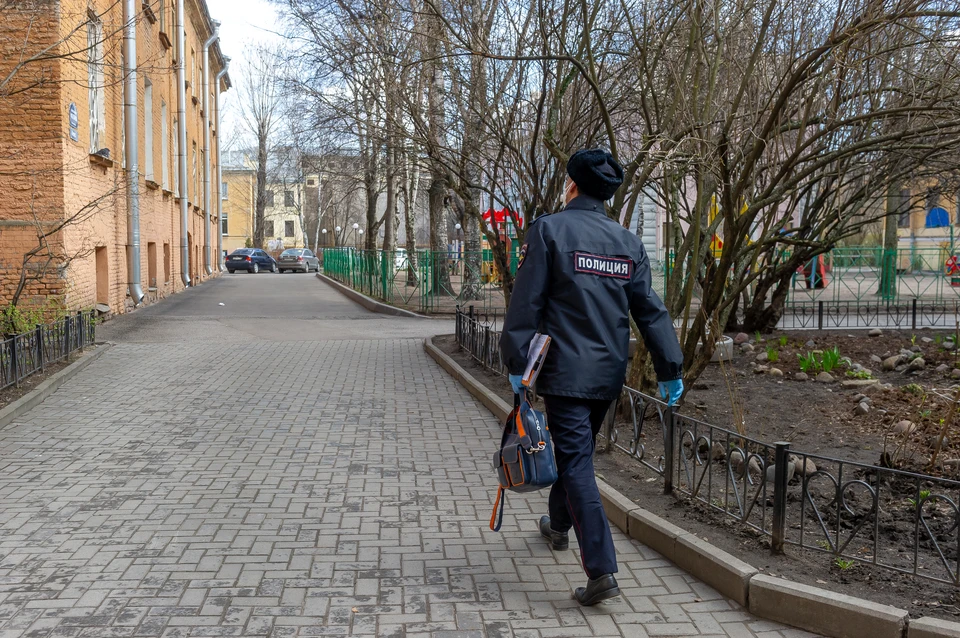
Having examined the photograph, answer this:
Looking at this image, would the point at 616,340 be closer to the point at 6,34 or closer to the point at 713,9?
the point at 713,9

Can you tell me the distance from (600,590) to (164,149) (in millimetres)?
23323

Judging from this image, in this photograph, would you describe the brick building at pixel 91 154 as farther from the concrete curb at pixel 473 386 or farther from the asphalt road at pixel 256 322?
the concrete curb at pixel 473 386

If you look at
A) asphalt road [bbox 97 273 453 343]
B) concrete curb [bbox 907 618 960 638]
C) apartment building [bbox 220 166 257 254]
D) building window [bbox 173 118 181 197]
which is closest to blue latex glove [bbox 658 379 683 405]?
concrete curb [bbox 907 618 960 638]

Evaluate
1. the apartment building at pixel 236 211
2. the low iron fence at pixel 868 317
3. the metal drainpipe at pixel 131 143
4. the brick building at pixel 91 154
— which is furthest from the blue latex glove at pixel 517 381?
the apartment building at pixel 236 211

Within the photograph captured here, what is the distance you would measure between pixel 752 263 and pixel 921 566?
3837mm

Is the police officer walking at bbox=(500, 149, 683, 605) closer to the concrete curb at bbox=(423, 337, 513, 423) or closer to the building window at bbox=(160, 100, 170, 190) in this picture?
the concrete curb at bbox=(423, 337, 513, 423)

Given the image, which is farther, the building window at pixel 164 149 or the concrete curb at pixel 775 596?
the building window at pixel 164 149

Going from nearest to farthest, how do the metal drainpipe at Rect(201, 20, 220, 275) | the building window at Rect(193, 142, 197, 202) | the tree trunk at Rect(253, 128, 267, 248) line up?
1. the building window at Rect(193, 142, 197, 202)
2. the metal drainpipe at Rect(201, 20, 220, 275)
3. the tree trunk at Rect(253, 128, 267, 248)

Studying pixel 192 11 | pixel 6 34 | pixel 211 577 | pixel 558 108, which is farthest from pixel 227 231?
pixel 211 577

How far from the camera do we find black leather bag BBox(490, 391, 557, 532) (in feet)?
13.2

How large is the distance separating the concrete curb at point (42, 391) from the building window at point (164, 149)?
13096 millimetres

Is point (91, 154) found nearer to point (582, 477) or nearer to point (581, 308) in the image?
point (581, 308)

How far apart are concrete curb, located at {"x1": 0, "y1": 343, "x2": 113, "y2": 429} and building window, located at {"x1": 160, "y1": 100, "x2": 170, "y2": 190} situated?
13.1m

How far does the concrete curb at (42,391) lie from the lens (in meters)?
8.00
